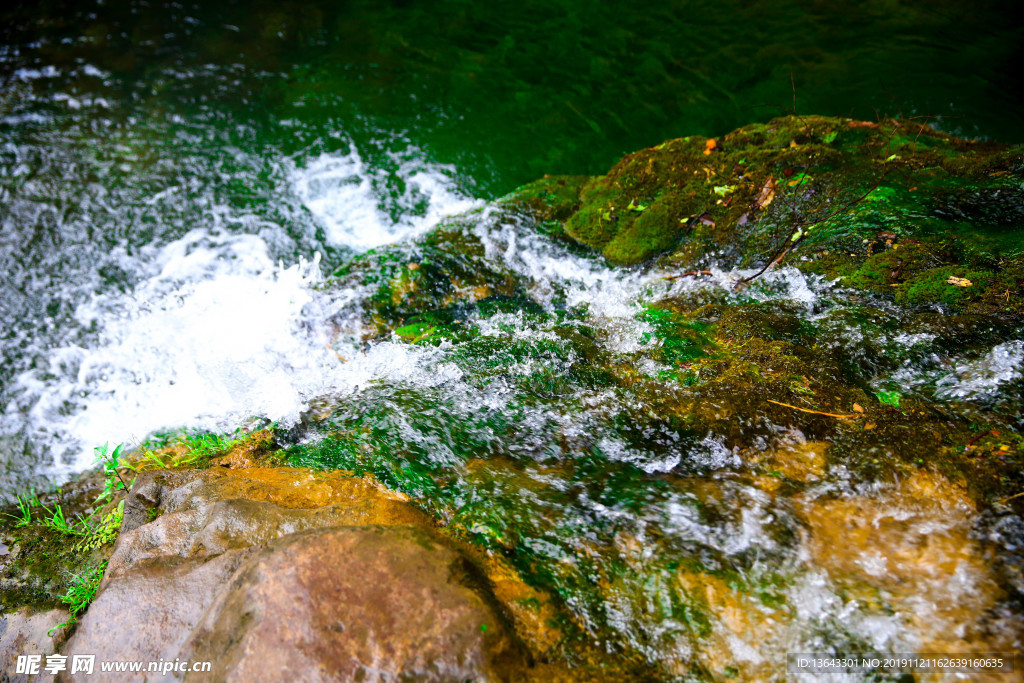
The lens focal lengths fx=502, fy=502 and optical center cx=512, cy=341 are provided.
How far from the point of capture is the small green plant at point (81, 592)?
2.76 m

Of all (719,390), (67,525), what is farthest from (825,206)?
(67,525)

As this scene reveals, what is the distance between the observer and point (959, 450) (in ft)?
8.29

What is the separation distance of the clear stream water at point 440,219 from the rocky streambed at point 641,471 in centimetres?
2

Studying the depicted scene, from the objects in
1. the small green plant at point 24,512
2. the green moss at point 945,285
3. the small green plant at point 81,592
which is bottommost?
the small green plant at point 24,512

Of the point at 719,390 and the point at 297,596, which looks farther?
the point at 719,390

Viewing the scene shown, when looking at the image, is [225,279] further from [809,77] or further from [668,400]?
[809,77]

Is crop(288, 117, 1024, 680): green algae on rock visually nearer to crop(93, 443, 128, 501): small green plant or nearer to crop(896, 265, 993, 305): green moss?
crop(896, 265, 993, 305): green moss

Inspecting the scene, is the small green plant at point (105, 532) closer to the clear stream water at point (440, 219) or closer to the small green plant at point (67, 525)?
the small green plant at point (67, 525)

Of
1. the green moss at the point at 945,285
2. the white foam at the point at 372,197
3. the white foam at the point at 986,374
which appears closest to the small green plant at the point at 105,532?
the white foam at the point at 372,197

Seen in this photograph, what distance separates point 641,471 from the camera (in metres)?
2.86

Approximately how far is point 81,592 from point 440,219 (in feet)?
15.6

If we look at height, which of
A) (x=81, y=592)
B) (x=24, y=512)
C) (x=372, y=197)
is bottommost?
(x=24, y=512)

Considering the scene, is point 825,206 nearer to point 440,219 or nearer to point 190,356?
point 440,219

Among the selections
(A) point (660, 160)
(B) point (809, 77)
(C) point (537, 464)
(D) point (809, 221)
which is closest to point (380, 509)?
(C) point (537, 464)
